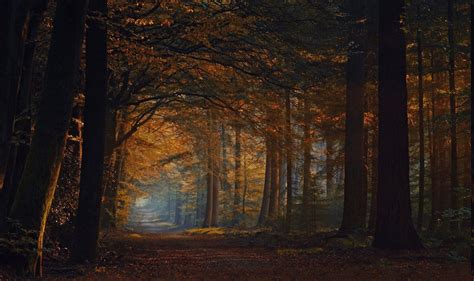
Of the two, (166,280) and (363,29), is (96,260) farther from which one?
(363,29)

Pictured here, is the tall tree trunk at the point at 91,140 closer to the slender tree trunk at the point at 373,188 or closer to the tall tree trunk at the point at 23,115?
the tall tree trunk at the point at 23,115

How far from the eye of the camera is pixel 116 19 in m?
11.9

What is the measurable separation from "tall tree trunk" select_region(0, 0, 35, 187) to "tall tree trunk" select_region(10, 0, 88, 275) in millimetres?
490

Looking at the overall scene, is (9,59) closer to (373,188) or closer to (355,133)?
(355,133)

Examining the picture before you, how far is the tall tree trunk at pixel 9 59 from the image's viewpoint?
Result: 802cm

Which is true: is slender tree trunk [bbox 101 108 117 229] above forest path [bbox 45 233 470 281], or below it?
above

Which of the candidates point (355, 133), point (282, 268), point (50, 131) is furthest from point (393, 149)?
point (50, 131)

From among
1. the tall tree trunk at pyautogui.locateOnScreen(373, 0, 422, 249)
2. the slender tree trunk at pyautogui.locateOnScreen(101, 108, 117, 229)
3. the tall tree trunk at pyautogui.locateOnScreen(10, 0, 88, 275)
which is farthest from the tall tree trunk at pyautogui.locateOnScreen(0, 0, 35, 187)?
the slender tree trunk at pyautogui.locateOnScreen(101, 108, 117, 229)

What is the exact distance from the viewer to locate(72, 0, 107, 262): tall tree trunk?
1127 cm

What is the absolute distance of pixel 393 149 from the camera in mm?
12445

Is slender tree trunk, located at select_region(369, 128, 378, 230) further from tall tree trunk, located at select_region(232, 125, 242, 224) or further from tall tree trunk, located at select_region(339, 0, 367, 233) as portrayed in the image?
tall tree trunk, located at select_region(232, 125, 242, 224)

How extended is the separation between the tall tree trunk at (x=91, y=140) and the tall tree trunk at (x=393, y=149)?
7.42 meters

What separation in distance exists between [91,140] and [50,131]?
3.33 meters

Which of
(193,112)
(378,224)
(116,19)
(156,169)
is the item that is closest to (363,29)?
(378,224)
